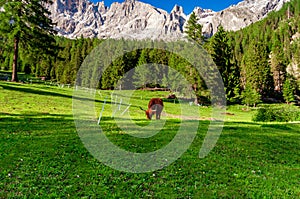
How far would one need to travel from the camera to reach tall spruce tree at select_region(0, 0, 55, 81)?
40.5 m

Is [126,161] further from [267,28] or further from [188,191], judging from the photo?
[267,28]

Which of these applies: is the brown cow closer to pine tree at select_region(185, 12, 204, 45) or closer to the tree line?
the tree line

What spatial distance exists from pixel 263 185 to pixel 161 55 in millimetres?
81190

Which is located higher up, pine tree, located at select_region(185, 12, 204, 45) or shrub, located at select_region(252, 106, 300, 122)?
pine tree, located at select_region(185, 12, 204, 45)

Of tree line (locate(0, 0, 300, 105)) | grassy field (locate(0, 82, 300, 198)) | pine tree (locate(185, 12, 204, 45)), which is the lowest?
grassy field (locate(0, 82, 300, 198))

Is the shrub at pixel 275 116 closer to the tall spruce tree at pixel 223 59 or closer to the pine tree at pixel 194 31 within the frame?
the tall spruce tree at pixel 223 59

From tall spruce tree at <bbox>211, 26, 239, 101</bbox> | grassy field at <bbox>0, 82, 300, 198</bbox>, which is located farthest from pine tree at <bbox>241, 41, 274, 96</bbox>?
grassy field at <bbox>0, 82, 300, 198</bbox>

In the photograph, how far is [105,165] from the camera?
1052 centimetres

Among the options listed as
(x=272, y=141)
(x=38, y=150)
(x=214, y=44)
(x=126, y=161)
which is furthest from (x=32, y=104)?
(x=214, y=44)

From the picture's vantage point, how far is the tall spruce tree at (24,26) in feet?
133

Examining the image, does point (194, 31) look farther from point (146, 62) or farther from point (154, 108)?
point (154, 108)

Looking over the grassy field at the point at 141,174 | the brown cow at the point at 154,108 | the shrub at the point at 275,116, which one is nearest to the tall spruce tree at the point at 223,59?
the shrub at the point at 275,116

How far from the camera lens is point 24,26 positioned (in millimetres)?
41531

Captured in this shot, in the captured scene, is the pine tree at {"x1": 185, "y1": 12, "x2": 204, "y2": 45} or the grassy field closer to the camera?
the grassy field
